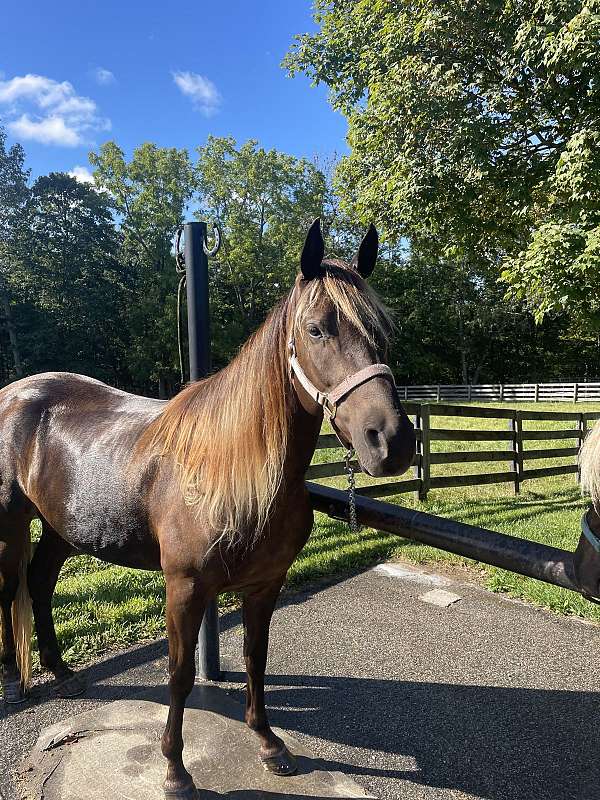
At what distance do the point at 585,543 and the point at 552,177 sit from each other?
22.5ft

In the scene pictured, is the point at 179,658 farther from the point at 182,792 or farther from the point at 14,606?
the point at 14,606

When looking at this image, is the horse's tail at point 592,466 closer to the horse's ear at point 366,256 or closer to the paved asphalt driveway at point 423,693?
the horse's ear at point 366,256

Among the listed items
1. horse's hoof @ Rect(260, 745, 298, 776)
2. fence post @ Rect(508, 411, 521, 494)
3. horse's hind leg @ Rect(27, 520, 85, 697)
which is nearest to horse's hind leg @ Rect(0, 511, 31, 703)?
horse's hind leg @ Rect(27, 520, 85, 697)

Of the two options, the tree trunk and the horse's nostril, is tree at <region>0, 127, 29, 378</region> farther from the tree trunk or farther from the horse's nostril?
the horse's nostril

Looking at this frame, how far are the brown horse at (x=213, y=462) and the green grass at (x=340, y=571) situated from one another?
655mm

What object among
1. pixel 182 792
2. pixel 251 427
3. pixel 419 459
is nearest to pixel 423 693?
pixel 182 792

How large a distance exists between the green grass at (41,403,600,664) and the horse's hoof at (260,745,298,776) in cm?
144

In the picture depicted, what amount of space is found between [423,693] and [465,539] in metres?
1.44

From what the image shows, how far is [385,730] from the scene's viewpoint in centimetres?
245

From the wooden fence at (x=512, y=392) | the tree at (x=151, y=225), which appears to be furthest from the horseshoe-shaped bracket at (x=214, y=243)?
the tree at (x=151, y=225)

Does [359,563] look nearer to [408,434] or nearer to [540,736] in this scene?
[540,736]

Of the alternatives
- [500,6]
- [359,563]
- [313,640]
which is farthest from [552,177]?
[313,640]

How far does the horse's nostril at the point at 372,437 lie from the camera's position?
1.37 metres

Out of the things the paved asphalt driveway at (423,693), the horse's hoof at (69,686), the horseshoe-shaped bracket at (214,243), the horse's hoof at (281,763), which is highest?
the horseshoe-shaped bracket at (214,243)
